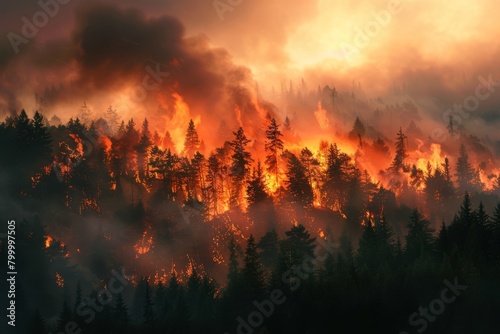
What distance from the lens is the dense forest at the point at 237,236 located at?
8325cm

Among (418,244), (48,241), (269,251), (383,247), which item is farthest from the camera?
(48,241)

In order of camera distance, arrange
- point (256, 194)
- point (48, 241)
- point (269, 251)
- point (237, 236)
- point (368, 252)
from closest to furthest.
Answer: point (368, 252) < point (269, 251) < point (48, 241) < point (237, 236) < point (256, 194)

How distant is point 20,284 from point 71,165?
39140 millimetres

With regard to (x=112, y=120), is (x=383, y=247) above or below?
below

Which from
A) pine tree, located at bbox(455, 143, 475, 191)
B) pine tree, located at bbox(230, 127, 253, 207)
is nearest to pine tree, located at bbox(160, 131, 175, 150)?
pine tree, located at bbox(230, 127, 253, 207)

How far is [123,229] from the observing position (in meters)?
124

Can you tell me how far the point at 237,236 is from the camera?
122 m

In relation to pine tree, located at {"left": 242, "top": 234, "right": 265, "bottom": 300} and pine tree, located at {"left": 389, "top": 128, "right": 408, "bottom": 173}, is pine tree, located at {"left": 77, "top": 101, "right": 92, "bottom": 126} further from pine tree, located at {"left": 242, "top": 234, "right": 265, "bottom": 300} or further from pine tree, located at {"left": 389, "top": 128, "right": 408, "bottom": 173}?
pine tree, located at {"left": 242, "top": 234, "right": 265, "bottom": 300}

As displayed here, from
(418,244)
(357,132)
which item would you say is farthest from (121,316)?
(357,132)

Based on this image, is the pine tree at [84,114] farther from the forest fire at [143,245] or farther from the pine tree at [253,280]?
the pine tree at [253,280]

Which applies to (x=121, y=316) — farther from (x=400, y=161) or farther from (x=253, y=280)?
(x=400, y=161)

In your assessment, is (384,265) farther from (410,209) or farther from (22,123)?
(22,123)

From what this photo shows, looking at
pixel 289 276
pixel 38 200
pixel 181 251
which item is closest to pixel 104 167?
pixel 38 200

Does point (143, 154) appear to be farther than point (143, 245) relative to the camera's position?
Yes
